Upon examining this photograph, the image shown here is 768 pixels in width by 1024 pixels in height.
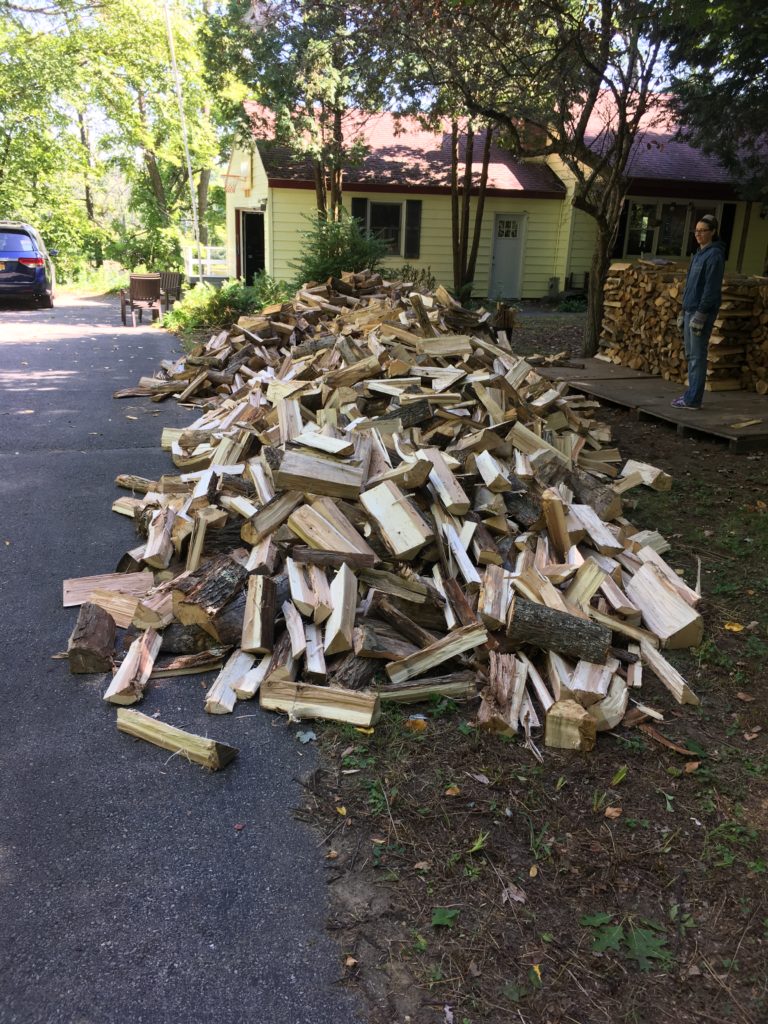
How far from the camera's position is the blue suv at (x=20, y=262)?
1823 centimetres

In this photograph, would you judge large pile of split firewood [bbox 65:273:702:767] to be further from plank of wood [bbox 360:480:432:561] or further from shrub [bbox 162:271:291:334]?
shrub [bbox 162:271:291:334]

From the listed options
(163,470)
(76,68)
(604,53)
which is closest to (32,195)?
(76,68)

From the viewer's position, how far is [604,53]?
1030cm

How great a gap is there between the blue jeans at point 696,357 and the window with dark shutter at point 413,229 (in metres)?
14.1

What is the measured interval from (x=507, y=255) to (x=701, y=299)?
14.7m

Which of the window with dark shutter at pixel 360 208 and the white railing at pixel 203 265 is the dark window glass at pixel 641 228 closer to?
the window with dark shutter at pixel 360 208

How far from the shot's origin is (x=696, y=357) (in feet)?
27.3

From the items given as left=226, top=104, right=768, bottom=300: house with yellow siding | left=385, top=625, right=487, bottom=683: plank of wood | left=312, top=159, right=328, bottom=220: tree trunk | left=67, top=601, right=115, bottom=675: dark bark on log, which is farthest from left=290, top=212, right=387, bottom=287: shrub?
left=385, top=625, right=487, bottom=683: plank of wood

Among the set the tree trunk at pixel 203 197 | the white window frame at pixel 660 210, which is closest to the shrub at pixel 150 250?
the tree trunk at pixel 203 197

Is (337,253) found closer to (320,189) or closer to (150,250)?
(320,189)

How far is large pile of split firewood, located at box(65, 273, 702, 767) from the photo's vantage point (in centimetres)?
355

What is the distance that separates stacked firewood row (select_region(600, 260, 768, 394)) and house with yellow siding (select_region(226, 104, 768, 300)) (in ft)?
35.1

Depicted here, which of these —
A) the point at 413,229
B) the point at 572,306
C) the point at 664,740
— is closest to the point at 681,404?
the point at 664,740

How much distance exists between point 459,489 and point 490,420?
163 centimetres
